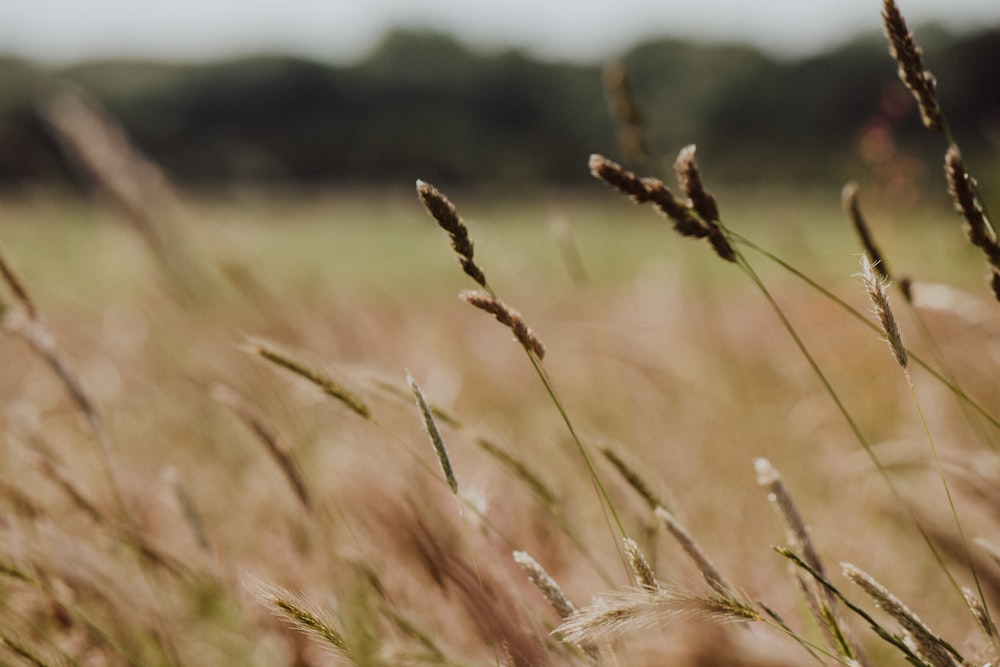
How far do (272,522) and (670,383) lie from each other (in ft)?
3.26

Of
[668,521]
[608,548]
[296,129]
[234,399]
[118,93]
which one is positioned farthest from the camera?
[296,129]

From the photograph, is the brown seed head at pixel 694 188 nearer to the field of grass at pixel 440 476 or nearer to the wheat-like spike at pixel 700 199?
the wheat-like spike at pixel 700 199

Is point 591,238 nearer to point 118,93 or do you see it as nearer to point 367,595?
point 367,595

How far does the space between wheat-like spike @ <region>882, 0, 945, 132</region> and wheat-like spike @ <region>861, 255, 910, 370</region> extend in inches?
6.4

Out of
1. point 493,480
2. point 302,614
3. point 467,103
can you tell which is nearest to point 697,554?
point 302,614

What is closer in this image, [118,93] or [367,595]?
[367,595]

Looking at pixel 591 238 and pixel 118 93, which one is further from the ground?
pixel 118 93

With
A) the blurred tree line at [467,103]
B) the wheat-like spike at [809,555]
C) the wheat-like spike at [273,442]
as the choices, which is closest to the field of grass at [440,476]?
the wheat-like spike at [273,442]

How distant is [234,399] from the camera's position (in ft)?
2.74

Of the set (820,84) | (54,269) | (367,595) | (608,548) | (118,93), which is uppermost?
(820,84)

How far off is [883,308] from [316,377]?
1.55ft

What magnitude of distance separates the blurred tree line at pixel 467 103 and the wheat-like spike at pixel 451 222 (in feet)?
71.5

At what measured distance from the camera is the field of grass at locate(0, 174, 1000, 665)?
831mm

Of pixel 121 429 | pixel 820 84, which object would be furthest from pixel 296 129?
pixel 121 429
